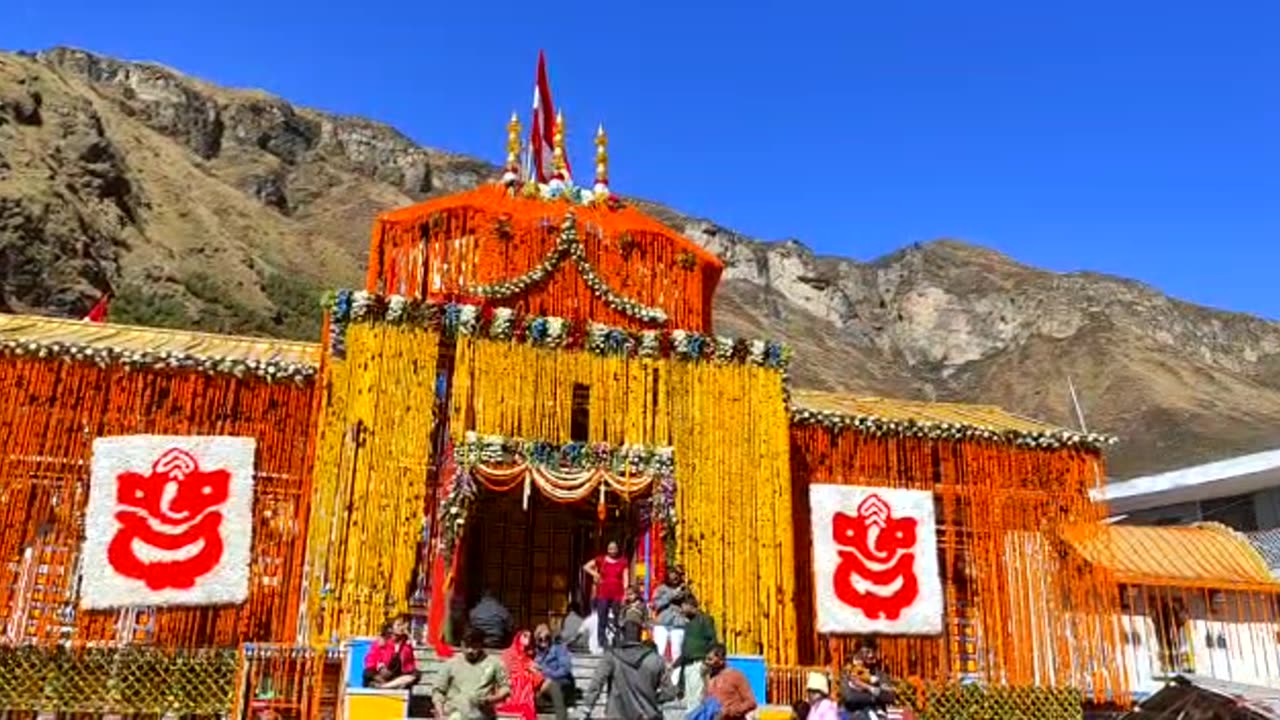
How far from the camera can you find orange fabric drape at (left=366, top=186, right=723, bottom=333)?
1834cm

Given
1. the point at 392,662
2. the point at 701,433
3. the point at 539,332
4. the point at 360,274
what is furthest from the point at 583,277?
the point at 360,274

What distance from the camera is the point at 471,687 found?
1022 cm

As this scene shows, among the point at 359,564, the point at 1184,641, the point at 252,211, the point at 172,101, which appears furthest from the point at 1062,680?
the point at 172,101

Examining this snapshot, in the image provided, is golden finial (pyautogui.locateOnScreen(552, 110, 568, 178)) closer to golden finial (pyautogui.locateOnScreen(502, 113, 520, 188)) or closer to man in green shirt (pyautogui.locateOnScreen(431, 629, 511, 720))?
golden finial (pyautogui.locateOnScreen(502, 113, 520, 188))

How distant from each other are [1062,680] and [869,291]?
3447 inches

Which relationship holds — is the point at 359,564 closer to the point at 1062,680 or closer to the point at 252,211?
the point at 1062,680

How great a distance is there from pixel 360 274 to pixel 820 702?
205 ft

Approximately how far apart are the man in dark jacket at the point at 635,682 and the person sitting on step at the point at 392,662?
3.05 meters

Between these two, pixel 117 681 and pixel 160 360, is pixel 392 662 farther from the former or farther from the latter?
pixel 160 360

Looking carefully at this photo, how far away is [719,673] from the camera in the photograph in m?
10.9

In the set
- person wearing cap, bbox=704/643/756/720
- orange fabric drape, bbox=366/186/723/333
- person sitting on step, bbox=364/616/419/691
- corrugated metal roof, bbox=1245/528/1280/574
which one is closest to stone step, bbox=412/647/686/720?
person sitting on step, bbox=364/616/419/691

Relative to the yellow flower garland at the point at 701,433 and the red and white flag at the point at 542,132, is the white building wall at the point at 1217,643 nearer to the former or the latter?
the yellow flower garland at the point at 701,433

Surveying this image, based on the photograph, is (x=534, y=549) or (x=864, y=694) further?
(x=534, y=549)

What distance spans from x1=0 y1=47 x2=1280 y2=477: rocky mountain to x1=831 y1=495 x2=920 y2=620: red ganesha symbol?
34778 mm
